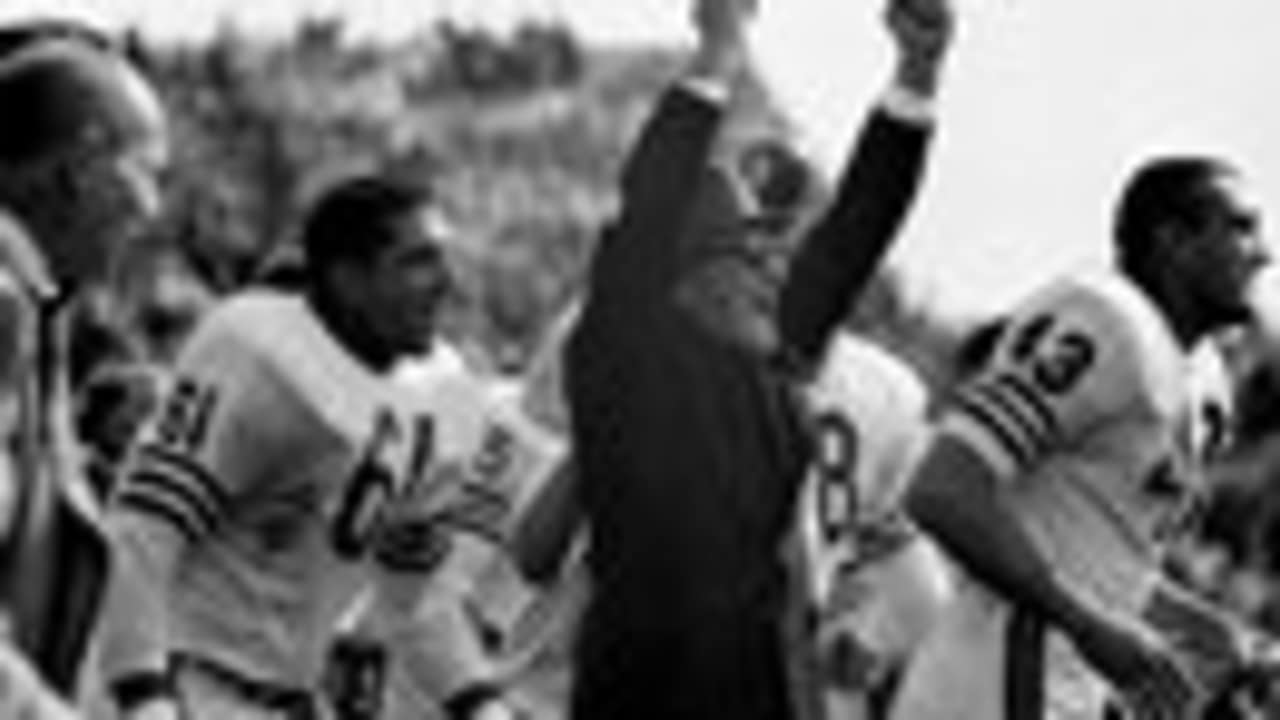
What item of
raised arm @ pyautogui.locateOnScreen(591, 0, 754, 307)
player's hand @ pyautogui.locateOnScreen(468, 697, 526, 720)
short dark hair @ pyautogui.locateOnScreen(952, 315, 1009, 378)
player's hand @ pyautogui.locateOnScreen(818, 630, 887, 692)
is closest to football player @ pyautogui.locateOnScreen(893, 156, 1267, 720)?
player's hand @ pyautogui.locateOnScreen(468, 697, 526, 720)

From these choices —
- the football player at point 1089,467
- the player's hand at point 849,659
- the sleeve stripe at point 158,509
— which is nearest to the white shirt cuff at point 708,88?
the football player at point 1089,467

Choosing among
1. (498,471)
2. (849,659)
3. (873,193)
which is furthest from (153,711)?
(849,659)

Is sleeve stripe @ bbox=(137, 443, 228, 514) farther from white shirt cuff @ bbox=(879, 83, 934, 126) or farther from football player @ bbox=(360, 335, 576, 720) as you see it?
white shirt cuff @ bbox=(879, 83, 934, 126)

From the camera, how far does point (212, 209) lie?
123 feet

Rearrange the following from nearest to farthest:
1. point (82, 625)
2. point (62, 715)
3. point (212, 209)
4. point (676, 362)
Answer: point (62, 715) → point (82, 625) → point (676, 362) → point (212, 209)

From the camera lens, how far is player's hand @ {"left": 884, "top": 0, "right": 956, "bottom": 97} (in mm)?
11305

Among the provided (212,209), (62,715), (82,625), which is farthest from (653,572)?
(212,209)

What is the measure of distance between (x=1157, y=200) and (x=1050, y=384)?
50 cm

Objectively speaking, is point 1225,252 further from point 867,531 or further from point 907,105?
point 867,531

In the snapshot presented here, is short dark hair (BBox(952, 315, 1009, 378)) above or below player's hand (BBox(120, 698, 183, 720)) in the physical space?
below

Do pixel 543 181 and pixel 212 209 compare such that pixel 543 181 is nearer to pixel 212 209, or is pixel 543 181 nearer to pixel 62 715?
pixel 212 209

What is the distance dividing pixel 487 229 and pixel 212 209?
2177 cm

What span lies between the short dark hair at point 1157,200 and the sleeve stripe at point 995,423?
0.48 m

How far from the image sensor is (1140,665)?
12250mm
